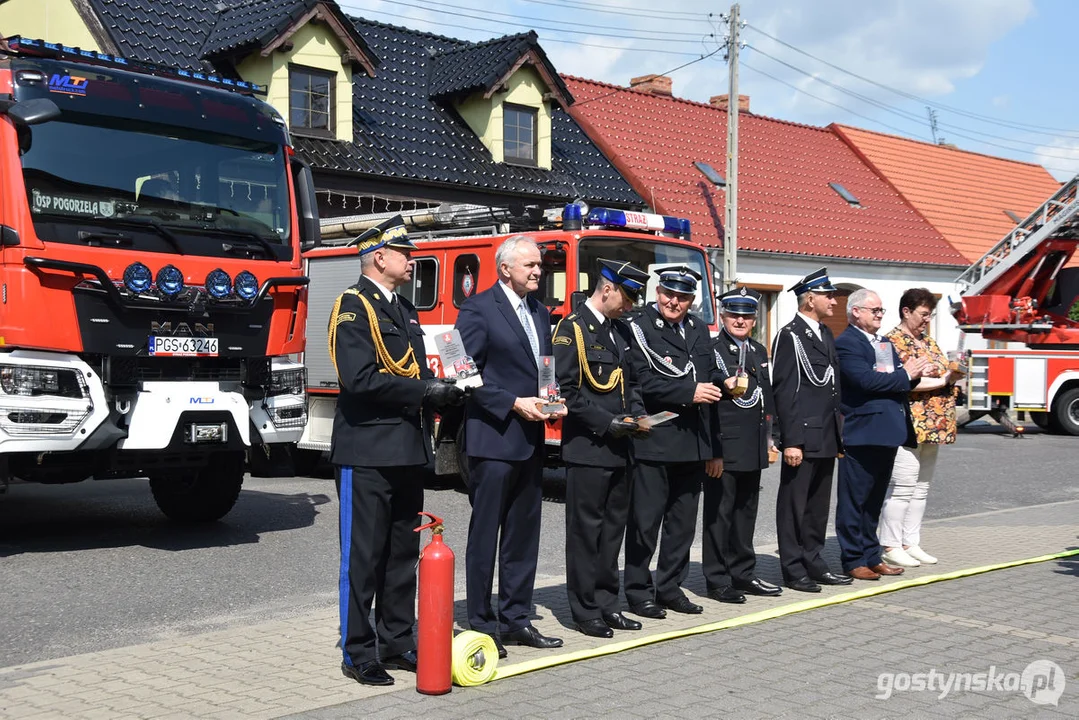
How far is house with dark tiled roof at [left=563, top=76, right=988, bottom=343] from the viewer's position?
27.8 metres

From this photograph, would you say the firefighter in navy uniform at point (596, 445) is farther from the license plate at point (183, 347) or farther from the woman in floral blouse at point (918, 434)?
the license plate at point (183, 347)

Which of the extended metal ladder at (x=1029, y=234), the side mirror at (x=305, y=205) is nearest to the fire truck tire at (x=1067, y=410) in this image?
the extended metal ladder at (x=1029, y=234)

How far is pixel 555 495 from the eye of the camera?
43.6ft

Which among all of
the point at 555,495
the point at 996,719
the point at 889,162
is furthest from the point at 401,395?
the point at 889,162

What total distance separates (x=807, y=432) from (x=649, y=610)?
177 centimetres

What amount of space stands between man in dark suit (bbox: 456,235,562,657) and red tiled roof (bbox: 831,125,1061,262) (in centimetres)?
2969

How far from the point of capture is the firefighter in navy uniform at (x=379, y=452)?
5.76 metres

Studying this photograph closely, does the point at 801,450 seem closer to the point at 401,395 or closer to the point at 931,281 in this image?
the point at 401,395

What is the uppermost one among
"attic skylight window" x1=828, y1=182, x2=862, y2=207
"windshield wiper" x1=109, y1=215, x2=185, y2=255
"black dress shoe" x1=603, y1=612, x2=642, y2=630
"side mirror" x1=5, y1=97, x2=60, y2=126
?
"attic skylight window" x1=828, y1=182, x2=862, y2=207

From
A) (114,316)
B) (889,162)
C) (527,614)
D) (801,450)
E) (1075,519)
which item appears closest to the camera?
(527,614)

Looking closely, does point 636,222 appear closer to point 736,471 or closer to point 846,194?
point 736,471

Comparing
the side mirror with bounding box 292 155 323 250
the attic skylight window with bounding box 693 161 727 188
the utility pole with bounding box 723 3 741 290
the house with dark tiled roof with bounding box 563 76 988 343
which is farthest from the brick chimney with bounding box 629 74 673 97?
the side mirror with bounding box 292 155 323 250

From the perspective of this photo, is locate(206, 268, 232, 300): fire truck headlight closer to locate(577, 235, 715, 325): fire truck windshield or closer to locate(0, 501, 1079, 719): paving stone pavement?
locate(0, 501, 1079, 719): paving stone pavement

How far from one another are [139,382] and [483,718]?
190 inches
